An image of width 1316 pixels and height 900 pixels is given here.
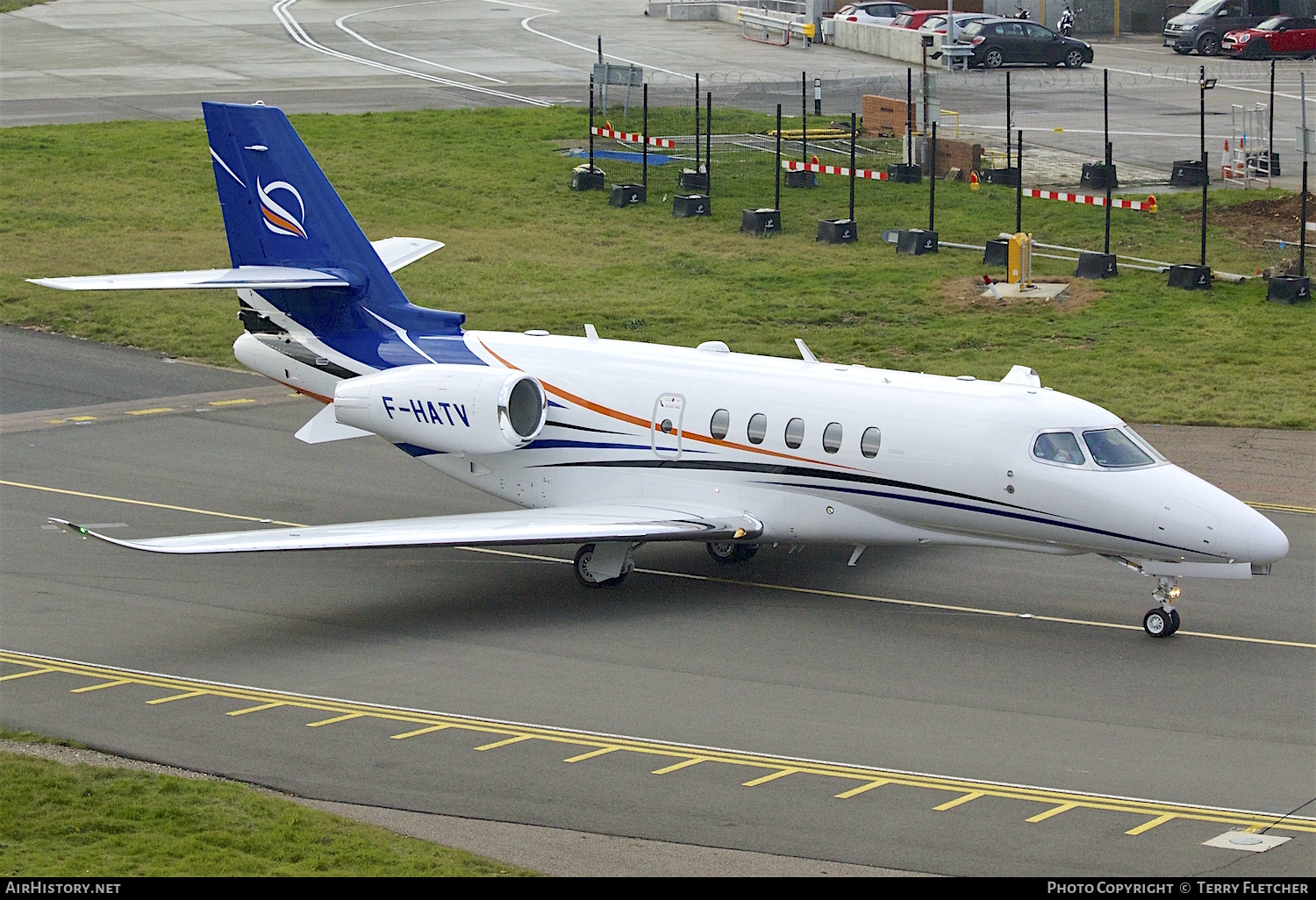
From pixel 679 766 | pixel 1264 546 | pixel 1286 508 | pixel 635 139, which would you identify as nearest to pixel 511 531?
pixel 679 766

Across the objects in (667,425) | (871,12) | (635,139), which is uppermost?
(871,12)

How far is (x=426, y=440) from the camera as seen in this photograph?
1073 inches

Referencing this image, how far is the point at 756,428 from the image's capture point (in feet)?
84.0

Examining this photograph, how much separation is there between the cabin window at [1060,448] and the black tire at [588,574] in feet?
→ 21.2

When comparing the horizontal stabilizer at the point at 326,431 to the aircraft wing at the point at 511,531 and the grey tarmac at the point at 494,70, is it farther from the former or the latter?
the grey tarmac at the point at 494,70

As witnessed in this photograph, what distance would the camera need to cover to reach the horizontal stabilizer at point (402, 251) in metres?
31.4

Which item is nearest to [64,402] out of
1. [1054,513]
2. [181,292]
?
[181,292]

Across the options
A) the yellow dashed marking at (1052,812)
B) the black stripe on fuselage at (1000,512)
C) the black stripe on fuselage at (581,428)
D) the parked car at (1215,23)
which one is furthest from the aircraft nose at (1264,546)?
the parked car at (1215,23)

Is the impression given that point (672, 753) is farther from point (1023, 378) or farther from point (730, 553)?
point (1023, 378)

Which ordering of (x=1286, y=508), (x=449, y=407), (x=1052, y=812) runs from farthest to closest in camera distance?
1. (x=1286, y=508)
2. (x=449, y=407)
3. (x=1052, y=812)

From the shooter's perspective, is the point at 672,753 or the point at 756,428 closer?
the point at 672,753

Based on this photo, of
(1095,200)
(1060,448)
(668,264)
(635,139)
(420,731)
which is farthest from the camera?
(635,139)

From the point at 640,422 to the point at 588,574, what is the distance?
2484mm
